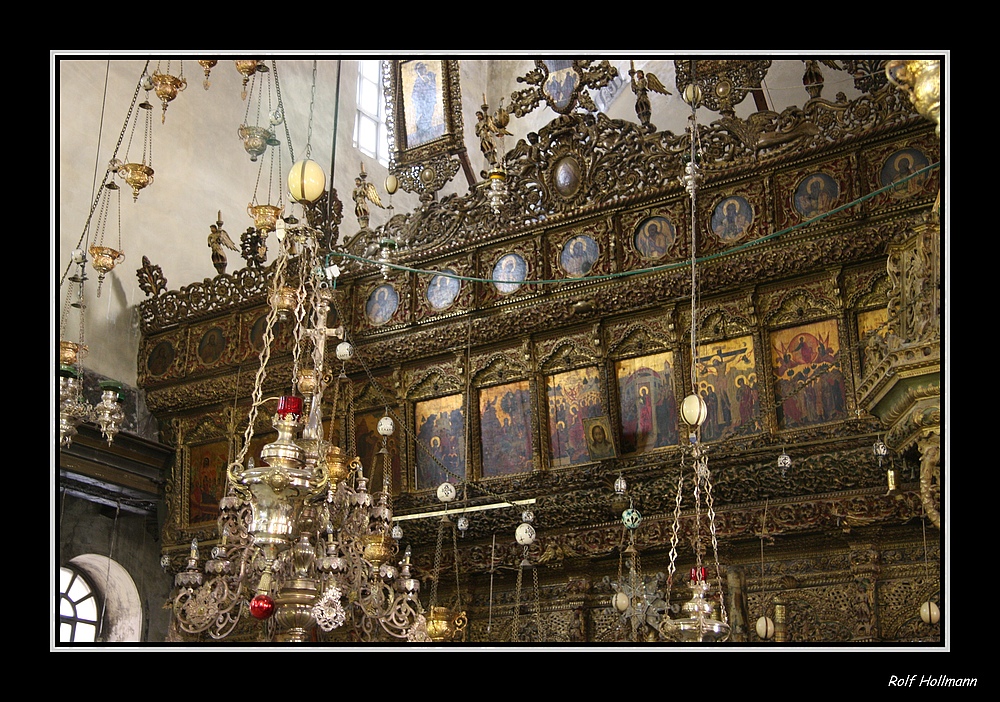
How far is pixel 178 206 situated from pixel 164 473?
9.61 feet

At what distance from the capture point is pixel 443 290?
9602mm

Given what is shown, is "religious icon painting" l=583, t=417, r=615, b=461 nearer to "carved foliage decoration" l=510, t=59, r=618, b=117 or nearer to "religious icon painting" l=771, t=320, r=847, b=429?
"religious icon painting" l=771, t=320, r=847, b=429

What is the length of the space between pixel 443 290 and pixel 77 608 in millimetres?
4757

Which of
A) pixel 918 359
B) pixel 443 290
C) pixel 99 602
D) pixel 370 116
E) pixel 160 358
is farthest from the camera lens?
pixel 370 116

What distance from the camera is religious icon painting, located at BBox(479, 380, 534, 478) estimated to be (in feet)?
29.6

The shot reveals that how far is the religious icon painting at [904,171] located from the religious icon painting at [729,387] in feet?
4.92

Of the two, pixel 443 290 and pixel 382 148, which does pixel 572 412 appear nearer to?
pixel 443 290

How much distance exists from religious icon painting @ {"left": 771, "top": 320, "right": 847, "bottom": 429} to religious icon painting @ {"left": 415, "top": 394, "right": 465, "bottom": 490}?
2709mm

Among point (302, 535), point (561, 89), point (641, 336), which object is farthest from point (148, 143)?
point (302, 535)

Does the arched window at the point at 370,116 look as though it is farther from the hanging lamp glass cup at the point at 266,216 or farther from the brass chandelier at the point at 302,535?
the hanging lamp glass cup at the point at 266,216

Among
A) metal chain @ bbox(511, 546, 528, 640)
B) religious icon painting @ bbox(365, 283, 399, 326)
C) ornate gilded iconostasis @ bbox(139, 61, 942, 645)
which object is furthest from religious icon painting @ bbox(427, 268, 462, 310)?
metal chain @ bbox(511, 546, 528, 640)
